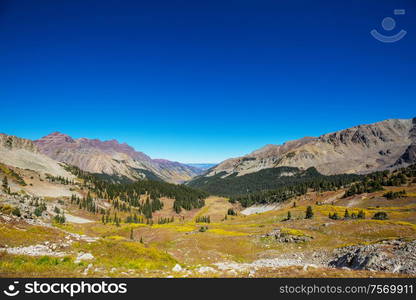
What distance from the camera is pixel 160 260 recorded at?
79.4 feet

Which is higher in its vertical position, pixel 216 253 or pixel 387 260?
pixel 387 260

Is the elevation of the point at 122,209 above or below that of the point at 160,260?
below

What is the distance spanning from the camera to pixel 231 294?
10695 millimetres

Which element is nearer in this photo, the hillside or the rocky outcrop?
the hillside

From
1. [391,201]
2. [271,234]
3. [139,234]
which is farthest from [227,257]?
[391,201]

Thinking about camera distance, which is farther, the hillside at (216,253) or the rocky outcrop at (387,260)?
the rocky outcrop at (387,260)

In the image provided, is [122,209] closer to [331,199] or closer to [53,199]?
[53,199]

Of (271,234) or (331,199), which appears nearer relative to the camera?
(271,234)

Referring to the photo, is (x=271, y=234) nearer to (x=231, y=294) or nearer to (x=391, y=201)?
(x=231, y=294)

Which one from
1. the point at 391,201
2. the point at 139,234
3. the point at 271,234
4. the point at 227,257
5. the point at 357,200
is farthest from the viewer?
the point at 357,200

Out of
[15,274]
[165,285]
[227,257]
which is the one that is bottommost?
[227,257]

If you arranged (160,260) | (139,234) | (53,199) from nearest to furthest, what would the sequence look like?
(160,260)
(139,234)
(53,199)

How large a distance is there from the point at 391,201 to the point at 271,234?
3857 inches

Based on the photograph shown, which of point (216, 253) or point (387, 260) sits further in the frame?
point (216, 253)
